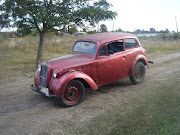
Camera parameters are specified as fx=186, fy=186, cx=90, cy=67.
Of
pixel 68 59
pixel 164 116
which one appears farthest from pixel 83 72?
pixel 164 116

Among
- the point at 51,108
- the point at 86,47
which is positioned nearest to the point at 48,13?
the point at 86,47

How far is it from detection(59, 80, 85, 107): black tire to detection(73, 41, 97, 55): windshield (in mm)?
1213

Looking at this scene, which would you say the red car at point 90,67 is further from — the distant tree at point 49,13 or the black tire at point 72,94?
the distant tree at point 49,13

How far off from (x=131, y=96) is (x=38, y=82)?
112 inches

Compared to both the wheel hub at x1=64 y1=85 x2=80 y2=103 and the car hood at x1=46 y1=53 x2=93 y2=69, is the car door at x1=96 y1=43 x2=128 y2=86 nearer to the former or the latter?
the car hood at x1=46 y1=53 x2=93 y2=69

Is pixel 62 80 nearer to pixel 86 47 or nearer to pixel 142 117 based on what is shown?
pixel 86 47

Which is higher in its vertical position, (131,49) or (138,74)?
(131,49)

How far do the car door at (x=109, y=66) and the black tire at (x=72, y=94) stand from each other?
789 millimetres

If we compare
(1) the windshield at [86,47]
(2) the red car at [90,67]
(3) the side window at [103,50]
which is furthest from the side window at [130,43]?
(1) the windshield at [86,47]

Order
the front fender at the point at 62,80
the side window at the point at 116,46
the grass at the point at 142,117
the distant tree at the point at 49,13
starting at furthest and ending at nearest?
the distant tree at the point at 49,13 → the side window at the point at 116,46 → the front fender at the point at 62,80 → the grass at the point at 142,117

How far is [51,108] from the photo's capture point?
16.5 feet

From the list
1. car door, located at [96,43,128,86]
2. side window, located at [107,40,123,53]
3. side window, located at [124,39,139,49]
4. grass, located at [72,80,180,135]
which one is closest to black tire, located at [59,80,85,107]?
car door, located at [96,43,128,86]

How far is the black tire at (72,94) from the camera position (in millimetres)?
5008

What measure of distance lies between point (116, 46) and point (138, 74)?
1.46 meters
